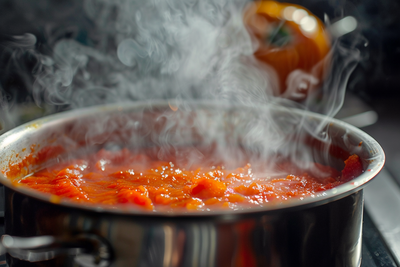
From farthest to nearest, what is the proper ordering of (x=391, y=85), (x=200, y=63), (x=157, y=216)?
(x=391, y=85) < (x=200, y=63) < (x=157, y=216)

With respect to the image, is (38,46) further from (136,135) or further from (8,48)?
(136,135)

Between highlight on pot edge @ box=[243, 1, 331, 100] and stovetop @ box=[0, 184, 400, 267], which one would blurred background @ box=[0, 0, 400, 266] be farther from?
stovetop @ box=[0, 184, 400, 267]

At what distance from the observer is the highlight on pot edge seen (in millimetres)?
2225

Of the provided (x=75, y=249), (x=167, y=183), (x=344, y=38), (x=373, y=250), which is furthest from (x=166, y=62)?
(x=75, y=249)

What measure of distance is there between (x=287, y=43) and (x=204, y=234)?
1.91m

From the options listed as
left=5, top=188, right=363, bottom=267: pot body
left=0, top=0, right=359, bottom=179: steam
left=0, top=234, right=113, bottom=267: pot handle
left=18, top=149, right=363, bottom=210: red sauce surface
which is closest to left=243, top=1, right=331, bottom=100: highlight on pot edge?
left=0, top=0, right=359, bottom=179: steam

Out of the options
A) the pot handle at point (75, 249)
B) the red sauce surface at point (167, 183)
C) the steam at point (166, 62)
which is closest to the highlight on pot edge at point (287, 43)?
the steam at point (166, 62)

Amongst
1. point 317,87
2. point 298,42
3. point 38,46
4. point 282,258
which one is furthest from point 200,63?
point 282,258

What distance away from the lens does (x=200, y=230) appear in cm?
61

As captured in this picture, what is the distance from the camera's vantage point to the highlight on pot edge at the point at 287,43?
222cm

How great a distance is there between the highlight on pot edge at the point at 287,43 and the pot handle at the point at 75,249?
1804 millimetres

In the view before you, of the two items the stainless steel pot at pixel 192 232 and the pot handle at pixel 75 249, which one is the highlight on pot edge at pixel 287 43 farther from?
the pot handle at pixel 75 249

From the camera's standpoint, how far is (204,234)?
24.0 inches

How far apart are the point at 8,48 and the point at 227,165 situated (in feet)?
6.15
